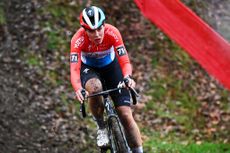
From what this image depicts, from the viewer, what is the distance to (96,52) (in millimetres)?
7836

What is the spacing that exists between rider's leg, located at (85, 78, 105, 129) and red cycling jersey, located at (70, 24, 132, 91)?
0.20 meters

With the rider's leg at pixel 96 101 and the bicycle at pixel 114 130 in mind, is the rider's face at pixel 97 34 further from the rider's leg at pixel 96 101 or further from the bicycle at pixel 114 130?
the bicycle at pixel 114 130

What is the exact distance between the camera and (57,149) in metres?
9.70

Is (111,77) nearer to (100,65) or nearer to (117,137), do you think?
(100,65)

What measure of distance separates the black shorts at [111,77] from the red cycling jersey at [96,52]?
0.09 metres

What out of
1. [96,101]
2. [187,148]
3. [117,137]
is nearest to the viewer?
[117,137]

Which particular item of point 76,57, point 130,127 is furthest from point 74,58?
point 130,127

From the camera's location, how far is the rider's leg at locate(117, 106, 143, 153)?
764cm

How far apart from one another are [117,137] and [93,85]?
0.87 meters

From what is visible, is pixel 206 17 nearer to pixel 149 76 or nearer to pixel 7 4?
pixel 149 76

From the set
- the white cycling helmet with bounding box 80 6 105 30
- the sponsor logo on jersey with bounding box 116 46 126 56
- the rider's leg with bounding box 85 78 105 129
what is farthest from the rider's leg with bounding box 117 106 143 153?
the white cycling helmet with bounding box 80 6 105 30

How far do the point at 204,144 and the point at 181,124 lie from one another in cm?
118

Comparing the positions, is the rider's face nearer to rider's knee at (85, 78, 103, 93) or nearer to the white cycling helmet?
the white cycling helmet

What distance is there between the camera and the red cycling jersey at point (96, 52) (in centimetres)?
750
